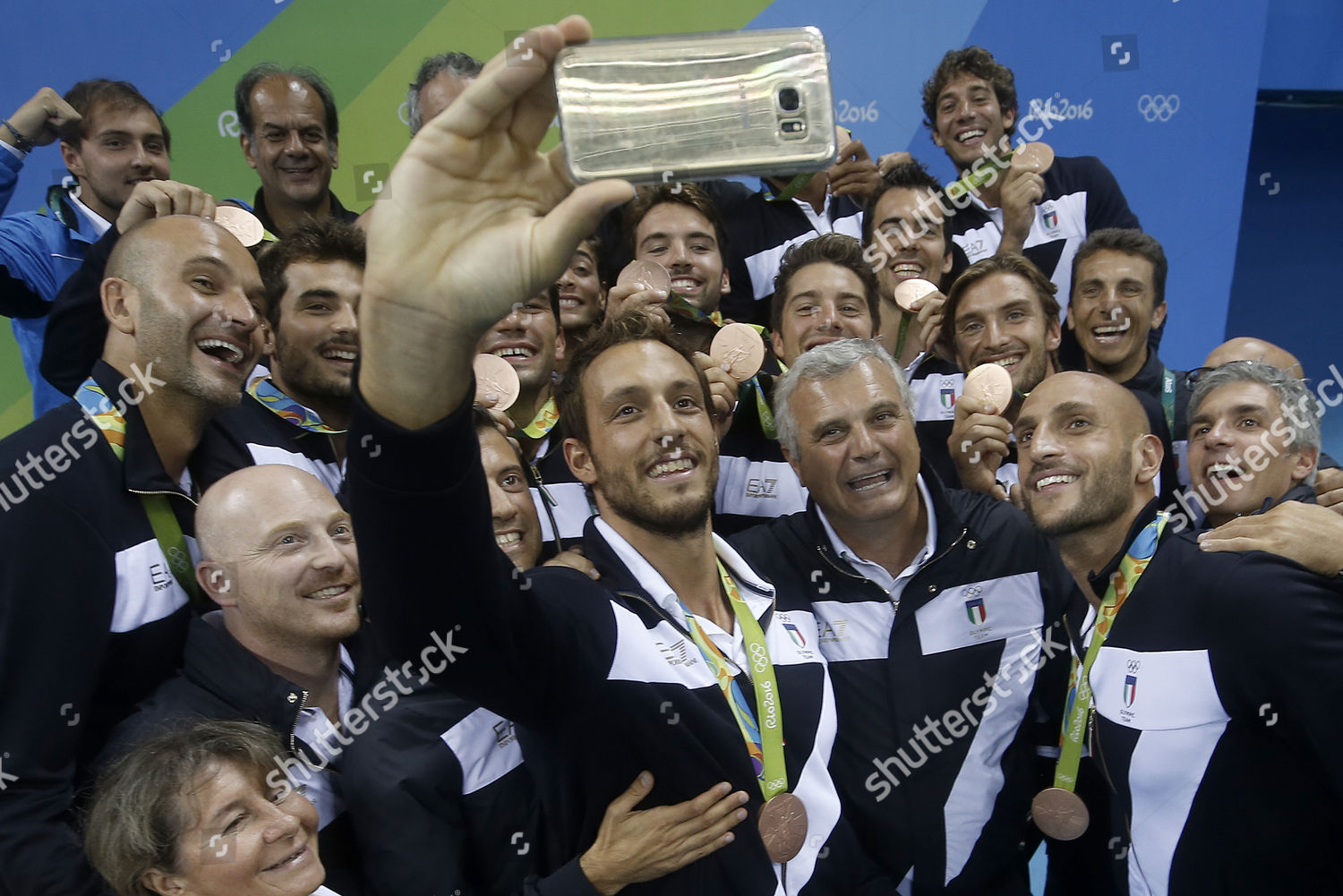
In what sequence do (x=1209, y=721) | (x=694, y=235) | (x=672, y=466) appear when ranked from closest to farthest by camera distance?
1. (x=1209, y=721)
2. (x=672, y=466)
3. (x=694, y=235)

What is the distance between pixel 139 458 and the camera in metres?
2.40

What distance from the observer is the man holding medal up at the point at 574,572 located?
1.17 m

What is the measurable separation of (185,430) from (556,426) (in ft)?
3.53

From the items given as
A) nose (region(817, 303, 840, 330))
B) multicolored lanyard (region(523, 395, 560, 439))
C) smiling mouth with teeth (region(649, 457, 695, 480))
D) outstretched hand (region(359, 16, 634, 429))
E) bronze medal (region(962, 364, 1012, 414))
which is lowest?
multicolored lanyard (region(523, 395, 560, 439))

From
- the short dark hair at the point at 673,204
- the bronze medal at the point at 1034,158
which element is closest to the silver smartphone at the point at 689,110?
the short dark hair at the point at 673,204

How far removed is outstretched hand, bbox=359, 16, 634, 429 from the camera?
1.15 m

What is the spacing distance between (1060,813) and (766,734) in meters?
0.81

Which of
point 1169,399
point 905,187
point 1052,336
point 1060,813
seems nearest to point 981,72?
point 905,187

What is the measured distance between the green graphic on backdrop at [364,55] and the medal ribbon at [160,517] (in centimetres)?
318

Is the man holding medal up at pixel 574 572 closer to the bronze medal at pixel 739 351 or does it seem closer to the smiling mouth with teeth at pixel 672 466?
the smiling mouth with teeth at pixel 672 466

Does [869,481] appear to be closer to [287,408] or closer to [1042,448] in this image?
[1042,448]

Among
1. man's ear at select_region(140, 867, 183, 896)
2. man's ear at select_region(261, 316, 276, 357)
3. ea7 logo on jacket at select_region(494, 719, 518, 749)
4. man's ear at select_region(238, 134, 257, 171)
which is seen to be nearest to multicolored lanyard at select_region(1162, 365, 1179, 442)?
ea7 logo on jacket at select_region(494, 719, 518, 749)

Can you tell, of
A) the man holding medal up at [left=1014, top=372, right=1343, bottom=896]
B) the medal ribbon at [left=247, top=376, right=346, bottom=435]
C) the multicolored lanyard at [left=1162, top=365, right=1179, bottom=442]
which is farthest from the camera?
the multicolored lanyard at [left=1162, top=365, right=1179, bottom=442]

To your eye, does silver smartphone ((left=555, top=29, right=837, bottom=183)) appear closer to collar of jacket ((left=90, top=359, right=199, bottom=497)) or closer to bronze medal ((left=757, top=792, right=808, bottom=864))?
bronze medal ((left=757, top=792, right=808, bottom=864))
